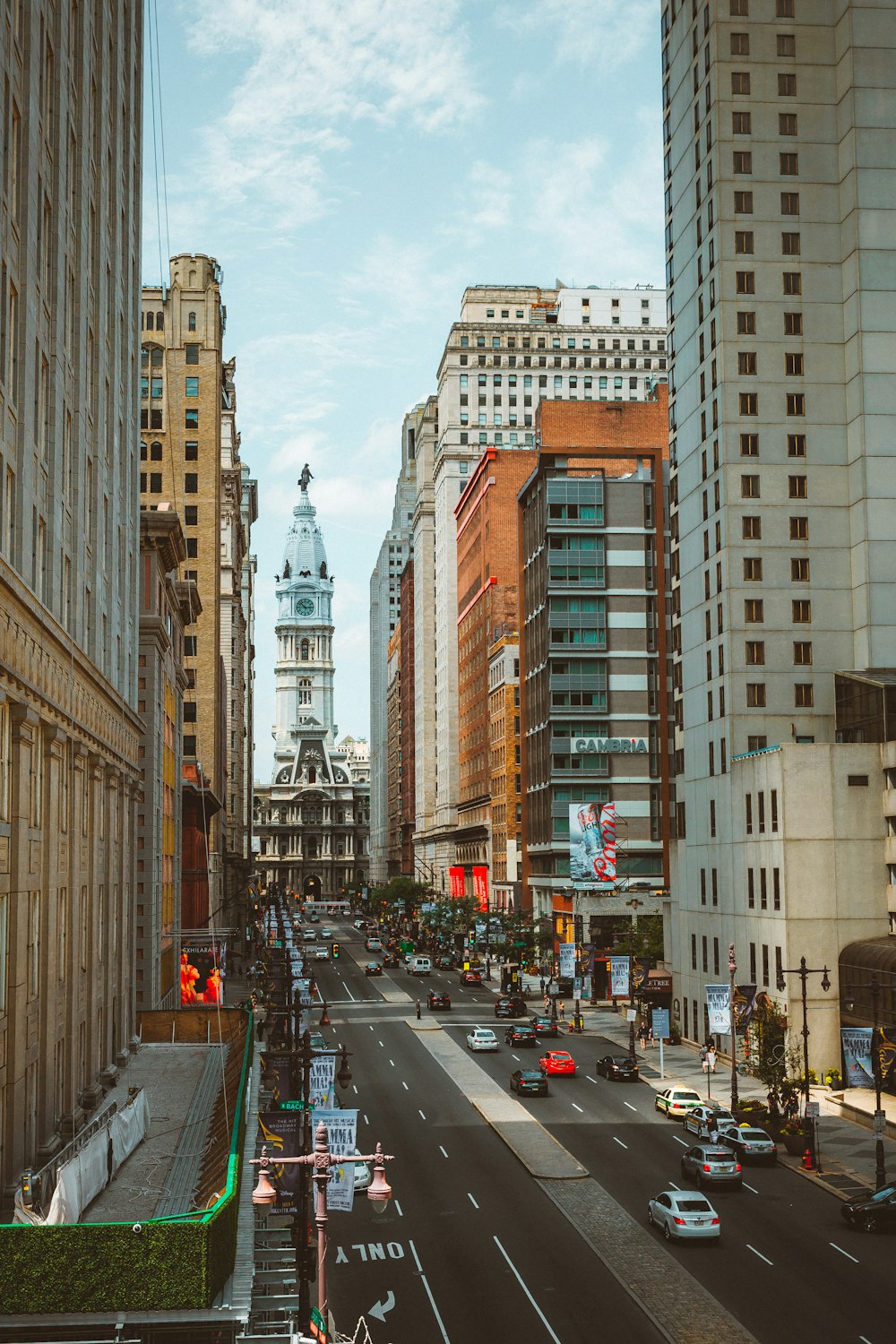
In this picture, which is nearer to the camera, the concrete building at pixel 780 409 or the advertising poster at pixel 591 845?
the concrete building at pixel 780 409

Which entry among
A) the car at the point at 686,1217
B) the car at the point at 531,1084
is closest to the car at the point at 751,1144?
the car at the point at 686,1217

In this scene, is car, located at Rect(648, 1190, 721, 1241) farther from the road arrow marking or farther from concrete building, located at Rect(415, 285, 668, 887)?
concrete building, located at Rect(415, 285, 668, 887)

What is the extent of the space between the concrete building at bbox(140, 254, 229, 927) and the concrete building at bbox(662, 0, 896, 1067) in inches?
2083

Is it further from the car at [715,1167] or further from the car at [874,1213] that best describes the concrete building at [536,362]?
the car at [874,1213]

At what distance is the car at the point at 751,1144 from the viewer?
164 feet

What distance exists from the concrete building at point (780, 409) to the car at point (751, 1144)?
703 inches

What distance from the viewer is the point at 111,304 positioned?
163 ft

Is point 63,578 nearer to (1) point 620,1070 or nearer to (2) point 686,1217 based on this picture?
(2) point 686,1217

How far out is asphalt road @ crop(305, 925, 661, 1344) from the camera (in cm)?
3247

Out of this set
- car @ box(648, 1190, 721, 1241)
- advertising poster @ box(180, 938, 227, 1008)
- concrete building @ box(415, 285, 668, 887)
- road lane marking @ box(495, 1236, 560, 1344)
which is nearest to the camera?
road lane marking @ box(495, 1236, 560, 1344)

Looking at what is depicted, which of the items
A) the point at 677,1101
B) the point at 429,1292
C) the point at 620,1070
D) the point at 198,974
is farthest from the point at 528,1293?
the point at 198,974

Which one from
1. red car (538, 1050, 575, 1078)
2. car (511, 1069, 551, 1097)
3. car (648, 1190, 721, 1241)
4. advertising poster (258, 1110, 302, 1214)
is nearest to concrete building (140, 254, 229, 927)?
red car (538, 1050, 575, 1078)

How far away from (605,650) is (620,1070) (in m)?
51.8

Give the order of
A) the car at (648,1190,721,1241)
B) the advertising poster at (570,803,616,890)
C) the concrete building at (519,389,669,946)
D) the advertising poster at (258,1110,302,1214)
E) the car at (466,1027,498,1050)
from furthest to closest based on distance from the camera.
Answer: the concrete building at (519,389,669,946) < the advertising poster at (570,803,616,890) < the car at (466,1027,498,1050) < the car at (648,1190,721,1241) < the advertising poster at (258,1110,302,1214)
